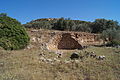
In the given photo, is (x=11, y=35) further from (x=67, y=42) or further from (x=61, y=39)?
(x=67, y=42)

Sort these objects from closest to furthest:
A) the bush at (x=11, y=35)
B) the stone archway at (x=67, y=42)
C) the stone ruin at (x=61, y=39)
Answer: the bush at (x=11, y=35) < the stone ruin at (x=61, y=39) < the stone archway at (x=67, y=42)

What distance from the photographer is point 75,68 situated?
15.9ft

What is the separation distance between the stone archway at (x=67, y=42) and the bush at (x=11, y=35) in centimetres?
626

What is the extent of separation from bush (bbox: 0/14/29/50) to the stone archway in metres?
6.26

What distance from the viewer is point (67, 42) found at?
1631cm

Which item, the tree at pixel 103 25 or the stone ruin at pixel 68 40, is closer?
the stone ruin at pixel 68 40

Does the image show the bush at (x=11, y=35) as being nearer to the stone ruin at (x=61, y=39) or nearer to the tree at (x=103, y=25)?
the stone ruin at (x=61, y=39)

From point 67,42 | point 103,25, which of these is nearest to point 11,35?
point 67,42

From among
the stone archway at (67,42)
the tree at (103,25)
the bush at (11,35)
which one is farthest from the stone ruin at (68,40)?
the tree at (103,25)

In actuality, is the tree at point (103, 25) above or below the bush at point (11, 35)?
above

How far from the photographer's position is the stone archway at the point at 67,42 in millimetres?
16031

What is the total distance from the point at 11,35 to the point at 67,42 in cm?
817

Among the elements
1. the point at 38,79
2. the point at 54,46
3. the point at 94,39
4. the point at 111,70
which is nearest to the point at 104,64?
the point at 111,70

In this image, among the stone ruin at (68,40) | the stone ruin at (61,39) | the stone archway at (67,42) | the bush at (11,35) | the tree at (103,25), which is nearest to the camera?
the bush at (11,35)
